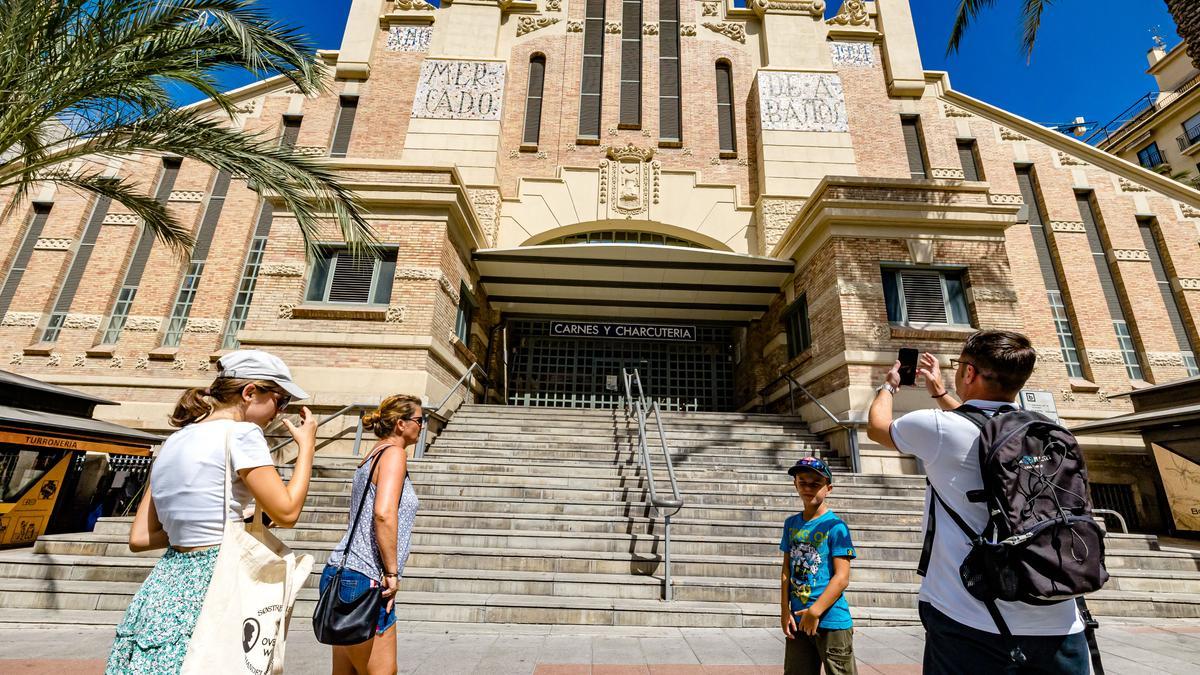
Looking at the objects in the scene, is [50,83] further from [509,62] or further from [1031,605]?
[509,62]

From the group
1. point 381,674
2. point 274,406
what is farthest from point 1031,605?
point 274,406

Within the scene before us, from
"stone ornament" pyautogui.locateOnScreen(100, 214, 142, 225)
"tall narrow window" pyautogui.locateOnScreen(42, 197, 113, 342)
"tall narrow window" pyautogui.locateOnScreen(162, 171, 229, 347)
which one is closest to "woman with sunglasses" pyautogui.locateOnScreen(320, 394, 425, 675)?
"tall narrow window" pyautogui.locateOnScreen(162, 171, 229, 347)

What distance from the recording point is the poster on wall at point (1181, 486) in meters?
9.43

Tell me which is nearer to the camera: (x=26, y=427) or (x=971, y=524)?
Result: (x=971, y=524)

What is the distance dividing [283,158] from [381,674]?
7.20 meters

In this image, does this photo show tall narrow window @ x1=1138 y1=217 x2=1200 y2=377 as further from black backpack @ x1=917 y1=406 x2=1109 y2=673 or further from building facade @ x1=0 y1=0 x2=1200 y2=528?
black backpack @ x1=917 y1=406 x2=1109 y2=673

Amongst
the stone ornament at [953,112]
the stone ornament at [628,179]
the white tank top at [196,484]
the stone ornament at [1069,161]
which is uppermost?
the stone ornament at [953,112]

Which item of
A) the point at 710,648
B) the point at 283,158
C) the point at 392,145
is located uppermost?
the point at 392,145

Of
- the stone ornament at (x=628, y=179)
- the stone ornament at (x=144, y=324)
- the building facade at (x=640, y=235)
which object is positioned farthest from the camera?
the stone ornament at (x=628, y=179)

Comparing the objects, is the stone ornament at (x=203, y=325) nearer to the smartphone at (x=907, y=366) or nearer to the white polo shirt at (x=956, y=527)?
the smartphone at (x=907, y=366)

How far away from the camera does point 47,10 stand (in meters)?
5.80

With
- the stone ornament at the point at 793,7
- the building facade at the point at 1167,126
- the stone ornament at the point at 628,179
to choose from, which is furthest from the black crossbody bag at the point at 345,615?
the building facade at the point at 1167,126

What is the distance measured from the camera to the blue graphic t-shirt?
259 centimetres

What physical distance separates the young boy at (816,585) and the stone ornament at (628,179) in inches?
507
